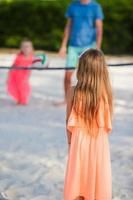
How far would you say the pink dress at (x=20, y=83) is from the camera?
9.80 metres

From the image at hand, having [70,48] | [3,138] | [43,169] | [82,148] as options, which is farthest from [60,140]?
[82,148]

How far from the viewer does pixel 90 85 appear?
4703 millimetres

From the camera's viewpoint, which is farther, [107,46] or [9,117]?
[107,46]

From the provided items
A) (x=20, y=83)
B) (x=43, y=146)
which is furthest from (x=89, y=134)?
(x=20, y=83)

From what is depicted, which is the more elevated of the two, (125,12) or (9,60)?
(125,12)

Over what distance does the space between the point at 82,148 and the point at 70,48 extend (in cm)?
470

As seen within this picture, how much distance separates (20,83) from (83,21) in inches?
54.0

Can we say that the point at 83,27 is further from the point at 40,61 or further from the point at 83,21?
the point at 40,61

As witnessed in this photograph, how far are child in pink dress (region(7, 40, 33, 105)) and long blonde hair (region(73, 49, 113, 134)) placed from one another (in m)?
5.04

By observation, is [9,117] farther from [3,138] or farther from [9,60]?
[9,60]

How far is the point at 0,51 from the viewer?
16.6 m

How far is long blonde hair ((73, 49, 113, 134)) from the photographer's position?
4.68m

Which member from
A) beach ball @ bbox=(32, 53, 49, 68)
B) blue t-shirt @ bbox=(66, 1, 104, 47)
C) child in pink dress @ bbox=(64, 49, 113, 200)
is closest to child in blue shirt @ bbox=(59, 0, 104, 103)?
blue t-shirt @ bbox=(66, 1, 104, 47)

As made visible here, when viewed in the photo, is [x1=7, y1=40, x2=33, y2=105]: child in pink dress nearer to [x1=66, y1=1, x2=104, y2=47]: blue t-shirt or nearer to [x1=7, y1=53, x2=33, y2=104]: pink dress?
[x1=7, y1=53, x2=33, y2=104]: pink dress
